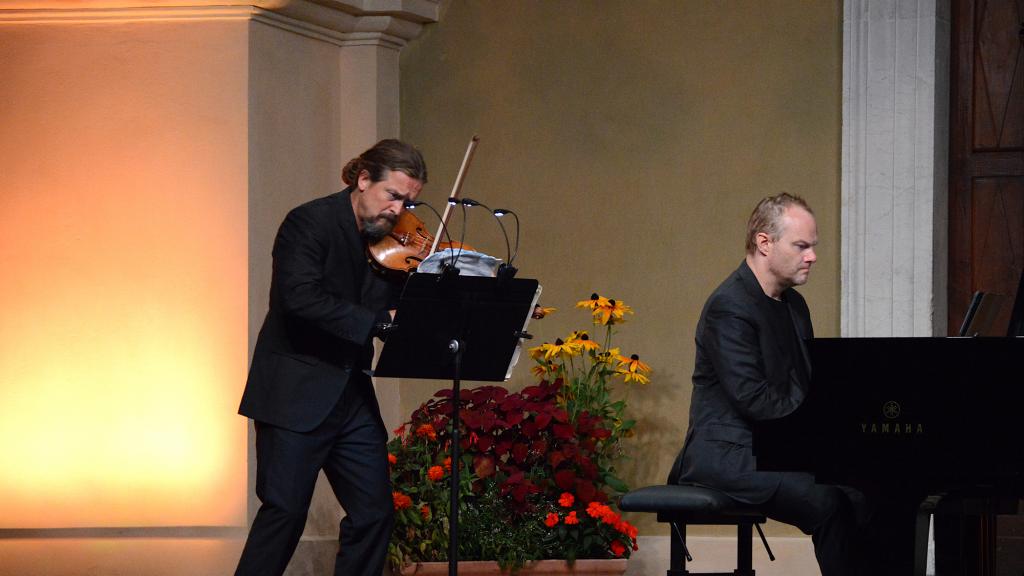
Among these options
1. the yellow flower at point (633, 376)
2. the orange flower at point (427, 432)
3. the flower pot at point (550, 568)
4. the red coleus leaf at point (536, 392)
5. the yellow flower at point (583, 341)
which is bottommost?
the flower pot at point (550, 568)

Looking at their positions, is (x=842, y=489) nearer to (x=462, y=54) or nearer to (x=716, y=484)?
(x=716, y=484)

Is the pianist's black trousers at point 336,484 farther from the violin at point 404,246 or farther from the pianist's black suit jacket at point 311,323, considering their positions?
the violin at point 404,246

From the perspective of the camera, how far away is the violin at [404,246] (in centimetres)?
445

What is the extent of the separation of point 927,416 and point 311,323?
182 cm

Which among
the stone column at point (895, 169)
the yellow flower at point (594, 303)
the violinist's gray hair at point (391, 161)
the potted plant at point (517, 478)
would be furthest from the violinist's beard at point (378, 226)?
the stone column at point (895, 169)

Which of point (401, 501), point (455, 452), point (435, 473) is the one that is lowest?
point (401, 501)

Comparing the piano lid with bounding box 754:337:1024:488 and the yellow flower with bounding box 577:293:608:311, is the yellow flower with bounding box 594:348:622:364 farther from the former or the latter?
the piano lid with bounding box 754:337:1024:488

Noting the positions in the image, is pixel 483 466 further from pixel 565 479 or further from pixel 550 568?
pixel 550 568

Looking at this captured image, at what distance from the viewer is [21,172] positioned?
5.82 m

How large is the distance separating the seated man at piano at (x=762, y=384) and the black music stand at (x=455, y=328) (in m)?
0.64

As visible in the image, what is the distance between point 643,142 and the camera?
6.21 metres

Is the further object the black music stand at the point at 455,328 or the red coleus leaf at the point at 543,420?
the red coleus leaf at the point at 543,420

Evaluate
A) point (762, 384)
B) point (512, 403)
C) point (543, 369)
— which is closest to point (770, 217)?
point (762, 384)

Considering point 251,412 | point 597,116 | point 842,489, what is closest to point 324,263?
point 251,412
